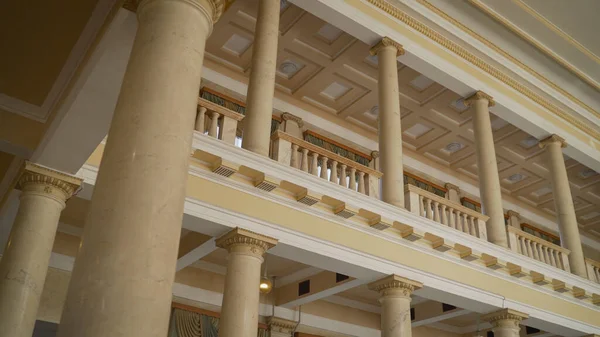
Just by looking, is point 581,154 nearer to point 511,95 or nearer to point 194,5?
point 511,95

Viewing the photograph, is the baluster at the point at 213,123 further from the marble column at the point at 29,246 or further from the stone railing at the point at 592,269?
the stone railing at the point at 592,269

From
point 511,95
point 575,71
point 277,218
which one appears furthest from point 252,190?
point 575,71

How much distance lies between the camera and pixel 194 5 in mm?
3230

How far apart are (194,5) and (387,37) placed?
7.85m

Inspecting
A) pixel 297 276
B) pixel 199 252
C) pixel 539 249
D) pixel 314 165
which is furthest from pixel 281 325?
pixel 539 249

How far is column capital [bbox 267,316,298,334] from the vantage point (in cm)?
1210

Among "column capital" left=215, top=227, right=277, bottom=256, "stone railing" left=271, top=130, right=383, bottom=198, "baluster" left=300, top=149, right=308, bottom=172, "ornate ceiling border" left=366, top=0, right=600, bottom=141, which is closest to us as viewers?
"column capital" left=215, top=227, right=277, bottom=256

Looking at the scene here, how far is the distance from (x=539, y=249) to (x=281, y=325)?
5.54m

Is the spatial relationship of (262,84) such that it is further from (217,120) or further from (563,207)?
(563,207)

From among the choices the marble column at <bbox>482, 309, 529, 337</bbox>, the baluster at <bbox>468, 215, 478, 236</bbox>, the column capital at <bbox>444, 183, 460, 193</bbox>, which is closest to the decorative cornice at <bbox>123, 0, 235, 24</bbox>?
the baluster at <bbox>468, 215, 478, 236</bbox>

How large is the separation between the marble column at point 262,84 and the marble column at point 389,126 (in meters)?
2.26

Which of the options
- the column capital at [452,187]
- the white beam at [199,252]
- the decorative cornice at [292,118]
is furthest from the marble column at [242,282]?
the column capital at [452,187]

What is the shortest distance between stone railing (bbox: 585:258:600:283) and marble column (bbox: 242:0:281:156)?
8298 millimetres

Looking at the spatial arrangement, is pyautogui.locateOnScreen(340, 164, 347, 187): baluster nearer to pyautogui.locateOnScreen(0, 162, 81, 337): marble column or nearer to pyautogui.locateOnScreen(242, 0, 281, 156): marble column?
pyautogui.locateOnScreen(242, 0, 281, 156): marble column
